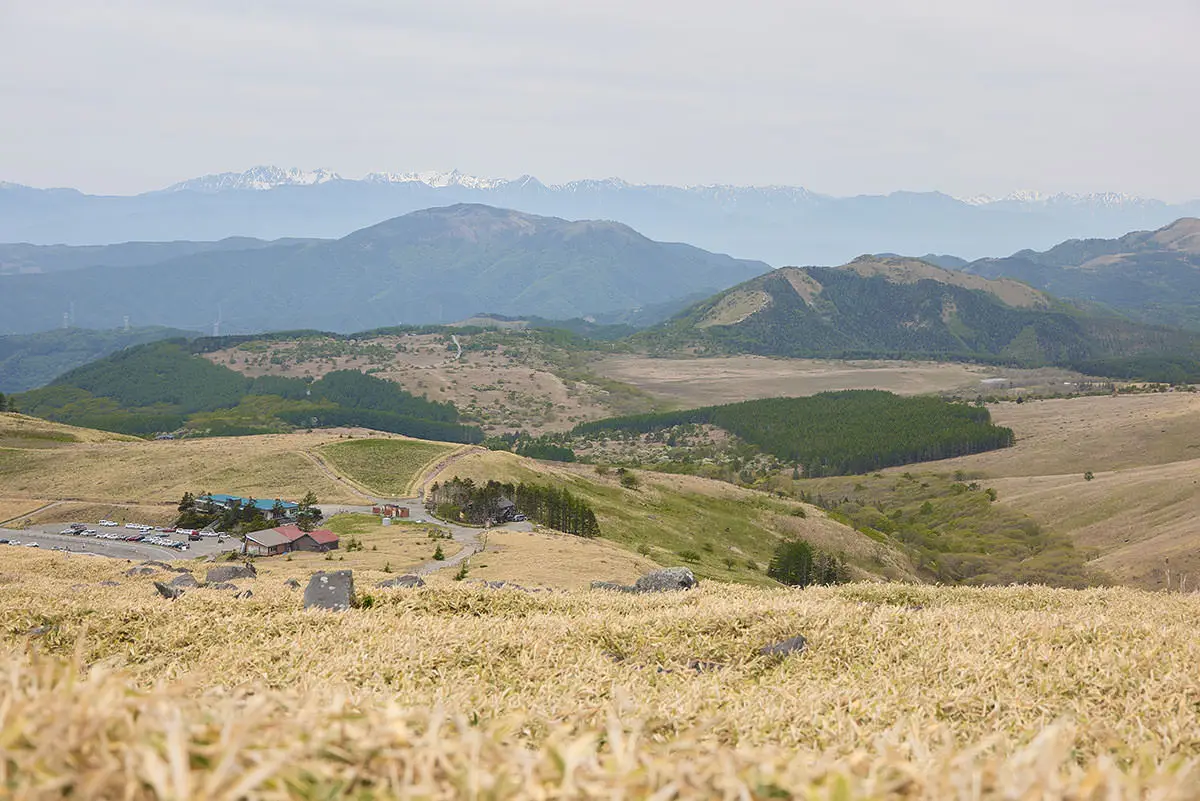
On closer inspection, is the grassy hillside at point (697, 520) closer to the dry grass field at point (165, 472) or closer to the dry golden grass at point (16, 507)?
the dry grass field at point (165, 472)

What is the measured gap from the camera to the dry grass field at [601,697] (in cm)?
308

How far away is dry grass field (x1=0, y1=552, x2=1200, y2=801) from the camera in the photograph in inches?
121

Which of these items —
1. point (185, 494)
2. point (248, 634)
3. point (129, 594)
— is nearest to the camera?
point (248, 634)

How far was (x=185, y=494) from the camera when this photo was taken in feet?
275

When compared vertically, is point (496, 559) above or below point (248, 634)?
below

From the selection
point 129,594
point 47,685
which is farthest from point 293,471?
point 47,685

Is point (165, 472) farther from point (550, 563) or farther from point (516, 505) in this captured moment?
point (550, 563)

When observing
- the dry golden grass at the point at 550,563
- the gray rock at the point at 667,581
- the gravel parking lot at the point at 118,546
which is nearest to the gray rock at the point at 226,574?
the dry golden grass at the point at 550,563

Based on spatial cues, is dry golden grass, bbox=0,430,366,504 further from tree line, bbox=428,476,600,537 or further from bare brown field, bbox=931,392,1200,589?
bare brown field, bbox=931,392,1200,589

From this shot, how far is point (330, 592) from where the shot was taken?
45.2 feet

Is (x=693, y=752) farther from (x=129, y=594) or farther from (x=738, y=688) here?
(x=129, y=594)

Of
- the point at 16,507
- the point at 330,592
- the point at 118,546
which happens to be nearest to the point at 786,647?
the point at 330,592

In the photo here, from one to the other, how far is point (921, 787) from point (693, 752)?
123 cm

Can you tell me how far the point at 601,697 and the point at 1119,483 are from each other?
443ft
